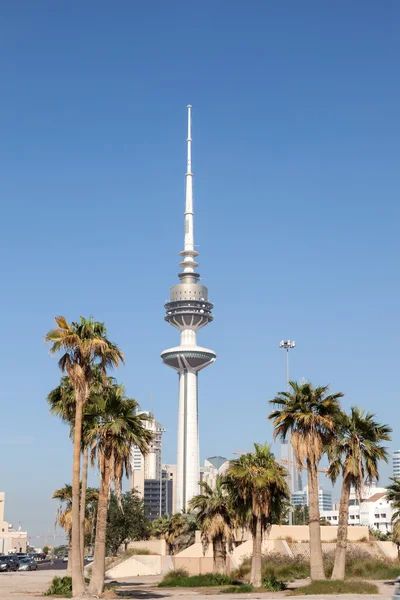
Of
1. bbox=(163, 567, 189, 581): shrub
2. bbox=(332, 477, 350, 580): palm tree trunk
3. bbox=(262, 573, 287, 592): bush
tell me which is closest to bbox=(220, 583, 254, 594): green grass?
bbox=(262, 573, 287, 592): bush

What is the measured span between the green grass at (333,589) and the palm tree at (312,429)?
2487 mm

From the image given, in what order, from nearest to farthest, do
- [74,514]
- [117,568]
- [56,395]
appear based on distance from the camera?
[74,514] < [56,395] < [117,568]

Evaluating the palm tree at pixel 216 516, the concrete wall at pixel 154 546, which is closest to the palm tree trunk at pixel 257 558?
the palm tree at pixel 216 516

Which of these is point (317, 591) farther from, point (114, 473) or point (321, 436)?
point (114, 473)

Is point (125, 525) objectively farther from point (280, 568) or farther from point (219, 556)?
point (219, 556)

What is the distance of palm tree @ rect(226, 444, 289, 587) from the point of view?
46.5m

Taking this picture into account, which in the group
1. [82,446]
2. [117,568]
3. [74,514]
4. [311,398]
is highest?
[311,398]

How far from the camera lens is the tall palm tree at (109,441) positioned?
129 feet

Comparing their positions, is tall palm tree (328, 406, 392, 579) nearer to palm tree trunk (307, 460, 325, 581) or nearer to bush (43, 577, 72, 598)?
palm tree trunk (307, 460, 325, 581)

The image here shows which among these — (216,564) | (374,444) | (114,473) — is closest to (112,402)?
(114,473)

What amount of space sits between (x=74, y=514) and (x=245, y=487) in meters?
12.6

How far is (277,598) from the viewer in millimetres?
39031

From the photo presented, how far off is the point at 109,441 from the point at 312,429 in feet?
38.1

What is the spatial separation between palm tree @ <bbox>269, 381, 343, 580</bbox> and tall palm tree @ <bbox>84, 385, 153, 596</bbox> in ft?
28.2
